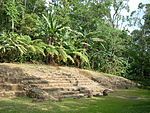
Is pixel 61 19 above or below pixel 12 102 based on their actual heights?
above

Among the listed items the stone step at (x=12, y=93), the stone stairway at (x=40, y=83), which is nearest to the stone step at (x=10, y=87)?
the stone stairway at (x=40, y=83)

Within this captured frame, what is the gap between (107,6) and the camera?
38688 mm

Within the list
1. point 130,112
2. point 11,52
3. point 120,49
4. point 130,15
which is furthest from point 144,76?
point 130,112

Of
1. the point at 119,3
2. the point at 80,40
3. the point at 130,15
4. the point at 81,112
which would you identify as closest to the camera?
the point at 81,112

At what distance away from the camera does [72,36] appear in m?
29.2

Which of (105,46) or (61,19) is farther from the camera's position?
(105,46)

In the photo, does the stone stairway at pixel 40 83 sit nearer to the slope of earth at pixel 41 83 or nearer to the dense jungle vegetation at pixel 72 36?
the slope of earth at pixel 41 83

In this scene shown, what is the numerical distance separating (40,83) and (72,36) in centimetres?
1274

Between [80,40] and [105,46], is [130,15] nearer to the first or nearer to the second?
[105,46]

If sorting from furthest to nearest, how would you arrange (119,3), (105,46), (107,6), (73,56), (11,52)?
1. (119,3)
2. (107,6)
3. (105,46)
4. (73,56)
5. (11,52)

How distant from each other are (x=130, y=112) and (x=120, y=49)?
24.5 meters

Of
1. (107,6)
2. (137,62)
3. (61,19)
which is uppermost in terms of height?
(107,6)

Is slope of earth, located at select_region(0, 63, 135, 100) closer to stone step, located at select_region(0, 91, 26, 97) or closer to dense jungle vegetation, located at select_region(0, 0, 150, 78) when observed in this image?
stone step, located at select_region(0, 91, 26, 97)

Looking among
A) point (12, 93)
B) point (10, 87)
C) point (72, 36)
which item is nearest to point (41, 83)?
point (10, 87)
